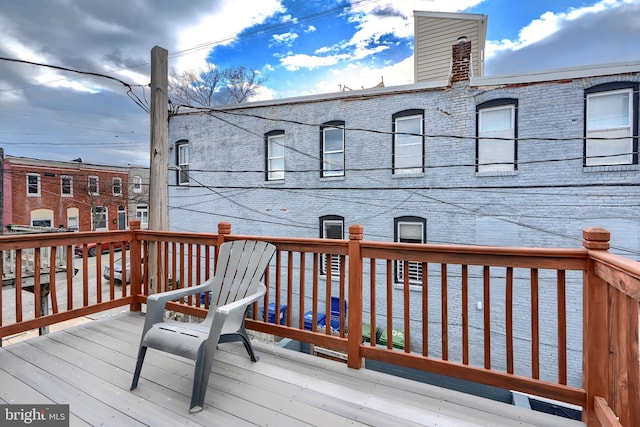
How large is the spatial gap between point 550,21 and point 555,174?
315 cm

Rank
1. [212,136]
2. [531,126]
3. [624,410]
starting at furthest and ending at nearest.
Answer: [212,136]
[531,126]
[624,410]

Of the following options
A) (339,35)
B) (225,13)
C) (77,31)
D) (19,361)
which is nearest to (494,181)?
(339,35)

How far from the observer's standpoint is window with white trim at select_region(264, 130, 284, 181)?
26.3ft

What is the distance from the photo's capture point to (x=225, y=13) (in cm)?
663

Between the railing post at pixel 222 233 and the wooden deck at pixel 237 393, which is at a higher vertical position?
the railing post at pixel 222 233

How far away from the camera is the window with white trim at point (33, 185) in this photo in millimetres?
15445

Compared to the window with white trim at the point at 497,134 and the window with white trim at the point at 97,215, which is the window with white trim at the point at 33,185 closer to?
the window with white trim at the point at 97,215

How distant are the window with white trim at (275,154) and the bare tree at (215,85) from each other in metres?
2.51

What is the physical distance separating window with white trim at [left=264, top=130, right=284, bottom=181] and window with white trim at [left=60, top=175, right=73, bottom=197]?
14496mm

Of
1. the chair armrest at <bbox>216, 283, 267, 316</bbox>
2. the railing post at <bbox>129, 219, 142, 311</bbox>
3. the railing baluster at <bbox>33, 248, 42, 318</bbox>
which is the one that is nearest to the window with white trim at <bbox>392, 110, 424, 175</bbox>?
the railing post at <bbox>129, 219, 142, 311</bbox>

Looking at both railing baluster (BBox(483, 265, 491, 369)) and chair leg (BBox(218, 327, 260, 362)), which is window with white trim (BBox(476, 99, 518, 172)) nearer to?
railing baluster (BBox(483, 265, 491, 369))

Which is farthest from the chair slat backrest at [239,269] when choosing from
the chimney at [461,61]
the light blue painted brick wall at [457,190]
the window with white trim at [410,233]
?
the chimney at [461,61]

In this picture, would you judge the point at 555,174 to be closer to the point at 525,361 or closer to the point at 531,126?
the point at 531,126

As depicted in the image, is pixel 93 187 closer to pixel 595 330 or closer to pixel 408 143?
pixel 408 143
